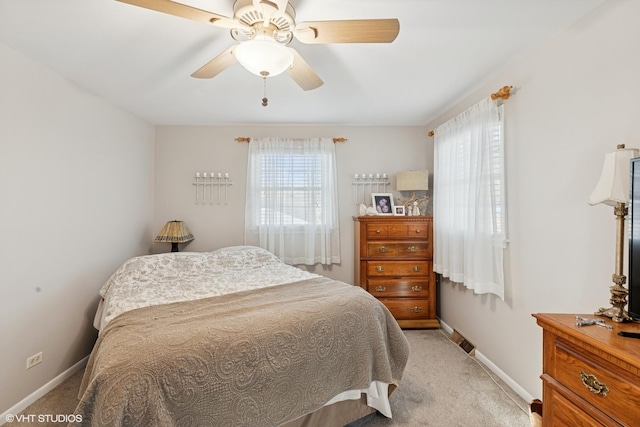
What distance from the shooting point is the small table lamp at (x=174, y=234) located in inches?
133

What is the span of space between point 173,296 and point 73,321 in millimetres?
1231

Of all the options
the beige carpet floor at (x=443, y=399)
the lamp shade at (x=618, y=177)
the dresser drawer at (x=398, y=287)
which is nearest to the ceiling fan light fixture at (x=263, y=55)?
the lamp shade at (x=618, y=177)

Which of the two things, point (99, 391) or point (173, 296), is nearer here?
point (99, 391)

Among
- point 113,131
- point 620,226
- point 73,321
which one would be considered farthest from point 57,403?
point 620,226

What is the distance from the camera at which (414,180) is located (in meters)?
3.59

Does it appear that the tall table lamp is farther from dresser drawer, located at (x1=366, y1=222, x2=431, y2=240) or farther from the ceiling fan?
dresser drawer, located at (x1=366, y1=222, x2=431, y2=240)

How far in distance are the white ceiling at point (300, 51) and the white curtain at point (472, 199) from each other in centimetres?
38

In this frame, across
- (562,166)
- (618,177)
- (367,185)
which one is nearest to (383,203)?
(367,185)

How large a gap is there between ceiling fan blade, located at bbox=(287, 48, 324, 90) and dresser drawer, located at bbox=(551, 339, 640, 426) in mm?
1849

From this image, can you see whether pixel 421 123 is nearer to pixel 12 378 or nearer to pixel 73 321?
pixel 73 321

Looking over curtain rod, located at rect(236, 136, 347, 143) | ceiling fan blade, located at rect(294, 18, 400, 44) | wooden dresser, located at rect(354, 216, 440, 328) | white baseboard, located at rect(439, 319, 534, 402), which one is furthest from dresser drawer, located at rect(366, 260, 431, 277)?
ceiling fan blade, located at rect(294, 18, 400, 44)

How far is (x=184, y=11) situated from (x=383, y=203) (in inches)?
117

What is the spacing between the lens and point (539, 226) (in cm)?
202

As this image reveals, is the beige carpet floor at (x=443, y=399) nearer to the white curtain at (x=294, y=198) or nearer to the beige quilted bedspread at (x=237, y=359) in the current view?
the beige quilted bedspread at (x=237, y=359)
